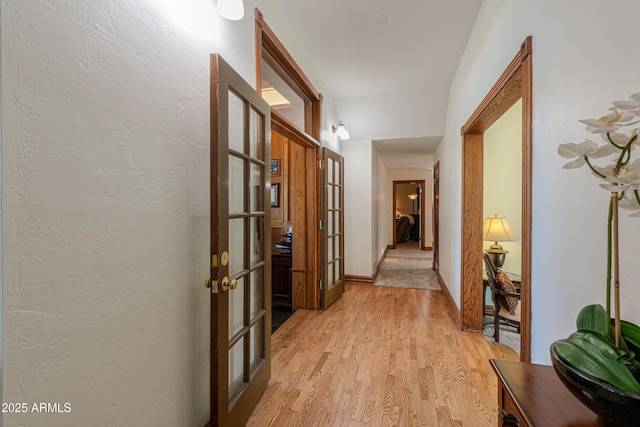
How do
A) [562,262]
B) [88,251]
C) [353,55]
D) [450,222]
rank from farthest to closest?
[450,222]
[353,55]
[562,262]
[88,251]

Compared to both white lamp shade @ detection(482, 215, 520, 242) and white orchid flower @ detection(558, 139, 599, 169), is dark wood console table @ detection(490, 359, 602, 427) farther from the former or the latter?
white lamp shade @ detection(482, 215, 520, 242)

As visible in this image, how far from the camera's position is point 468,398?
1.87 metres

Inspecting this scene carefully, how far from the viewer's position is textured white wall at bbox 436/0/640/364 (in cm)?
87

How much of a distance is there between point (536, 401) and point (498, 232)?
95.7 inches

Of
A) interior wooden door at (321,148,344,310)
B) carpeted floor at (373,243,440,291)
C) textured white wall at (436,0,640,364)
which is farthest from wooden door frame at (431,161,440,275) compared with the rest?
textured white wall at (436,0,640,364)

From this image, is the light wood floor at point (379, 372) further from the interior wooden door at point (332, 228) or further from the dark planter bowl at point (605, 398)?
the dark planter bowl at point (605, 398)

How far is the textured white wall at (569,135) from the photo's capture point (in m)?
0.87

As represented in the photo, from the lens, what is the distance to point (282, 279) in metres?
3.69

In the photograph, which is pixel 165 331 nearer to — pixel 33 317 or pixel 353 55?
pixel 33 317

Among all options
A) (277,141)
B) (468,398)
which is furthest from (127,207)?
Answer: (277,141)

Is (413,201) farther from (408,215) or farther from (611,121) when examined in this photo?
(611,121)

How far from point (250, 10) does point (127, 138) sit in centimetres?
142

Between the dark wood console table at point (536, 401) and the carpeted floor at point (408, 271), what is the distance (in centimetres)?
369

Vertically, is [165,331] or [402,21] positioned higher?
[402,21]
